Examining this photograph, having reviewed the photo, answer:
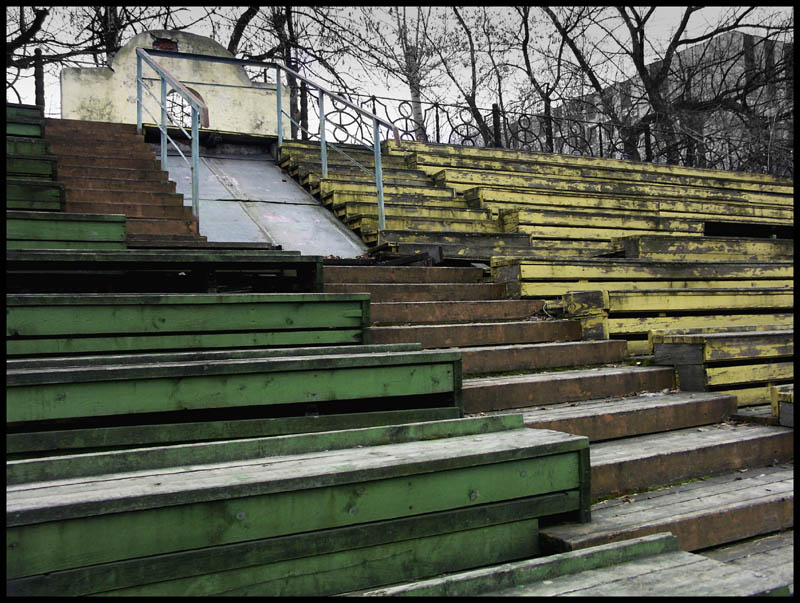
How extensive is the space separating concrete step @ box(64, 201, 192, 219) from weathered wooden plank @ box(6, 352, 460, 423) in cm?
329

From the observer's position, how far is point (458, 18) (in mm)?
17062

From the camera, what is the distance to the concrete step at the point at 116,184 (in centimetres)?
548

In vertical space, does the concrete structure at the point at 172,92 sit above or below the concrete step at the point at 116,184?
above

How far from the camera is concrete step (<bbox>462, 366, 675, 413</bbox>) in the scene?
3092 mm

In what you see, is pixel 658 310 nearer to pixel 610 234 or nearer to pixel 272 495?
pixel 610 234

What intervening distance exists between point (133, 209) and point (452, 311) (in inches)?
108

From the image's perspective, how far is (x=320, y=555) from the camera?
182 centimetres

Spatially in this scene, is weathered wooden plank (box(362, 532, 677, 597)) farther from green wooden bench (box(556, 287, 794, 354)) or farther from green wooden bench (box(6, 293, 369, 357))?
green wooden bench (box(556, 287, 794, 354))

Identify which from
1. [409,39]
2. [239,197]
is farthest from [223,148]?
[409,39]

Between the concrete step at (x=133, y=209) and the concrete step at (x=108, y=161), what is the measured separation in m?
0.81

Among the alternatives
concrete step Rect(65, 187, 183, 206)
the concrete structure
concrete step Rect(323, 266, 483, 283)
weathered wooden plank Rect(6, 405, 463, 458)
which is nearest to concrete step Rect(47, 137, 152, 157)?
concrete step Rect(65, 187, 183, 206)

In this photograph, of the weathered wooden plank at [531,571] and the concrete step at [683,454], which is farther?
the concrete step at [683,454]

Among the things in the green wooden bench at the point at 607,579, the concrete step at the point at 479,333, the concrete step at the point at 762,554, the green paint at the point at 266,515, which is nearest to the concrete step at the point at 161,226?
the concrete step at the point at 479,333

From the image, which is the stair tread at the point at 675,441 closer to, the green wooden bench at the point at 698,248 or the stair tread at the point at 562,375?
the stair tread at the point at 562,375
